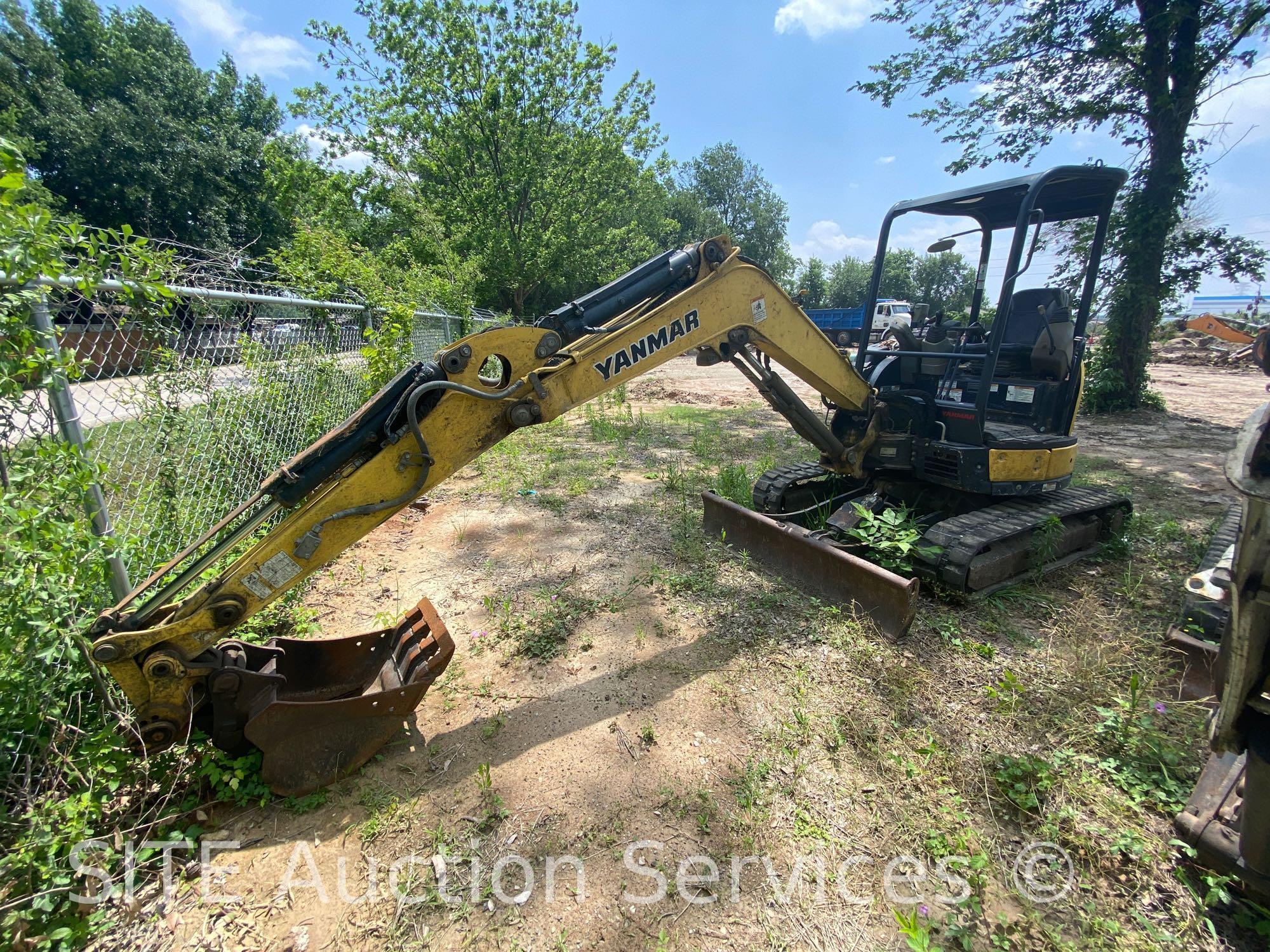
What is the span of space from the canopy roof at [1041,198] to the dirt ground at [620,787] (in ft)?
9.22

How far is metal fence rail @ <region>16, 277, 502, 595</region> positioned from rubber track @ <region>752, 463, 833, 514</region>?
3.97 metres

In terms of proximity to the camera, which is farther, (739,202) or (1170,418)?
(739,202)

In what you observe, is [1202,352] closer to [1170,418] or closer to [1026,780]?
[1170,418]

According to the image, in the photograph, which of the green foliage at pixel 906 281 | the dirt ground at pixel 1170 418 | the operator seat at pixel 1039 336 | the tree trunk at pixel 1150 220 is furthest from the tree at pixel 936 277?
the operator seat at pixel 1039 336

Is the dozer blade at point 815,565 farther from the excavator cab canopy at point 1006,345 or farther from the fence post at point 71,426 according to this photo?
the fence post at point 71,426

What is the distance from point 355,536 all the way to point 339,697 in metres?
1.00

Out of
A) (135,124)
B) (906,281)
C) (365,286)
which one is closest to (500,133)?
(365,286)

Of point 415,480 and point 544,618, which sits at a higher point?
point 415,480

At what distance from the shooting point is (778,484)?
4770 millimetres

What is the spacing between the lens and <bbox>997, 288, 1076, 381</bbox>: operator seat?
4.44m

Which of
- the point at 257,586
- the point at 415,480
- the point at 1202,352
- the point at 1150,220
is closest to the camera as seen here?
the point at 257,586

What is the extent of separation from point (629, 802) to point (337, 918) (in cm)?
109

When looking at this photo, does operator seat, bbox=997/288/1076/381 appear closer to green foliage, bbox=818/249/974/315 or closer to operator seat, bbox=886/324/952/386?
operator seat, bbox=886/324/952/386

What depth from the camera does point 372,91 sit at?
16047 millimetres
